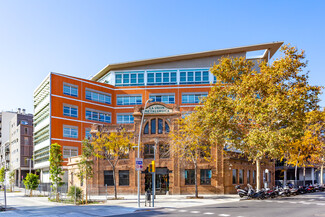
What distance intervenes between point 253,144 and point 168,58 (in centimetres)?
4282

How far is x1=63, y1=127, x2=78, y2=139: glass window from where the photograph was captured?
6356cm

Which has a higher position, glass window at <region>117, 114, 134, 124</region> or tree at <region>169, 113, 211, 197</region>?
glass window at <region>117, 114, 134, 124</region>

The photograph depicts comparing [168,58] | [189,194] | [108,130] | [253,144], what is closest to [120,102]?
[168,58]

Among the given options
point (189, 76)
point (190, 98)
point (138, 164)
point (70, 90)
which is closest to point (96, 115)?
point (70, 90)

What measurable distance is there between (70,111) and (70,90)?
3.83 metres

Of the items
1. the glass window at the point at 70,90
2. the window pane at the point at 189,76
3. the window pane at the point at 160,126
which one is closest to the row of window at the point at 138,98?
the window pane at the point at 189,76

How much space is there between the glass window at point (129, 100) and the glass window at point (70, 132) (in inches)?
455

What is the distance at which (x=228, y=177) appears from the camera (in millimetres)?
42375

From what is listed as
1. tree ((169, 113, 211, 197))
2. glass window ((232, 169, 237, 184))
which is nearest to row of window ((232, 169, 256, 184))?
glass window ((232, 169, 237, 184))

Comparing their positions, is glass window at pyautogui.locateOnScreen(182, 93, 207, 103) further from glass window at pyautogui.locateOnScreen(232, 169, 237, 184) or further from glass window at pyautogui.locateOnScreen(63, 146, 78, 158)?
glass window at pyautogui.locateOnScreen(232, 169, 237, 184)

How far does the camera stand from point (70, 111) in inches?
2544

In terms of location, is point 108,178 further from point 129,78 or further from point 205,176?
point 129,78

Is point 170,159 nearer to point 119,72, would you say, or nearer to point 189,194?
point 189,194

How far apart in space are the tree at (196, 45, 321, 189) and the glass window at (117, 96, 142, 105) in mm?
36008
